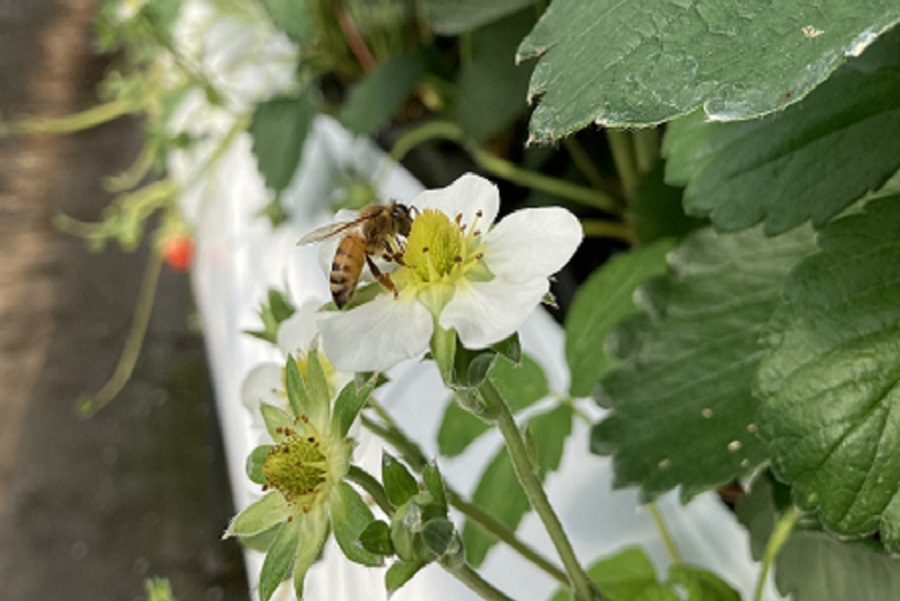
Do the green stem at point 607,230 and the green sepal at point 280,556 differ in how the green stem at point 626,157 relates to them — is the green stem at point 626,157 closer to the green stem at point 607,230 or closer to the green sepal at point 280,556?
the green stem at point 607,230

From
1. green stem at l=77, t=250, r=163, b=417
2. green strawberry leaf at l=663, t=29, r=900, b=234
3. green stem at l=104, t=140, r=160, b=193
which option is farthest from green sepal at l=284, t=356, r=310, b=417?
green stem at l=104, t=140, r=160, b=193

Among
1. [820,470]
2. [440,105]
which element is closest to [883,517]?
[820,470]

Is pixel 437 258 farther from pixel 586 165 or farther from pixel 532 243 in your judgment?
pixel 586 165

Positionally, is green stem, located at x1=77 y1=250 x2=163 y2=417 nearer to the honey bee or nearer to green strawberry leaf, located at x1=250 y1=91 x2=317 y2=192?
green strawberry leaf, located at x1=250 y1=91 x2=317 y2=192

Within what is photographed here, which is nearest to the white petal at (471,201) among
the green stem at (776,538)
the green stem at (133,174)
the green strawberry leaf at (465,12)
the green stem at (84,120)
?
the green stem at (776,538)

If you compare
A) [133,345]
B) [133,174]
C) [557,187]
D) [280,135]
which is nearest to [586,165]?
[557,187]

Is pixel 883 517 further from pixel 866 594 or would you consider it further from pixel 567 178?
pixel 567 178
